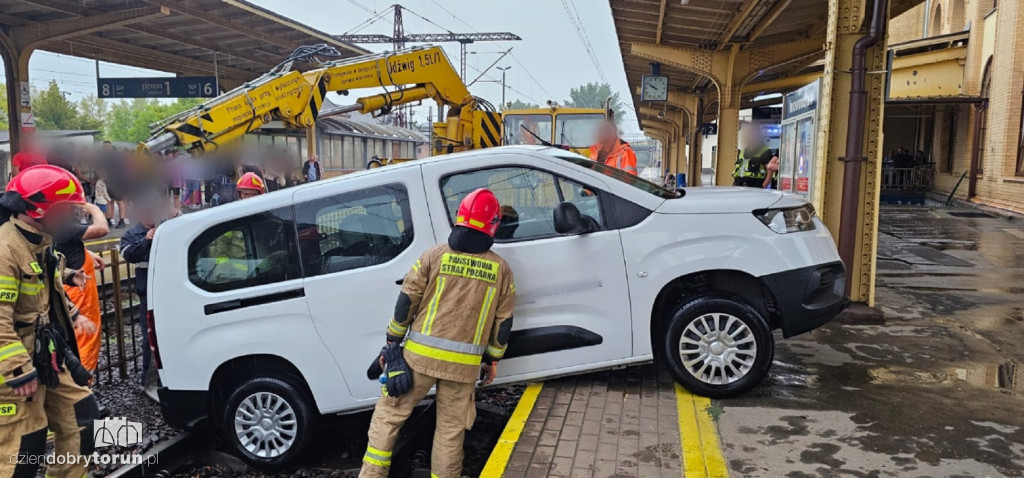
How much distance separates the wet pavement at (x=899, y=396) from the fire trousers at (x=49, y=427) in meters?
3.52

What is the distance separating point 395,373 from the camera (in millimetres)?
3910

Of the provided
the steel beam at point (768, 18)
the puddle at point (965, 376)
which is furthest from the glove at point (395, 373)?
the steel beam at point (768, 18)

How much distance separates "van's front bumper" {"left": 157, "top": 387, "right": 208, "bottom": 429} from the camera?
15.8 feet

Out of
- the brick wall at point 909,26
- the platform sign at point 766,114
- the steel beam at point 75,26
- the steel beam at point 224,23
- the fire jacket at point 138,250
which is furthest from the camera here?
the brick wall at point 909,26

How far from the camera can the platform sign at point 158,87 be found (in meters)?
18.0

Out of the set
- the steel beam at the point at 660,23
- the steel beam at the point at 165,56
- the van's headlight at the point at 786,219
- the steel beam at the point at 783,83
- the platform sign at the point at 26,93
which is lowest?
the van's headlight at the point at 786,219

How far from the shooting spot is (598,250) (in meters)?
4.68

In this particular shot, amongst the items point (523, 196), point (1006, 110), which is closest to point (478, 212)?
point (523, 196)

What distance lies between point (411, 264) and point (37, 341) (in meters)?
2.03

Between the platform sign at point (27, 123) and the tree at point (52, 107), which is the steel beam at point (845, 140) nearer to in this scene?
the platform sign at point (27, 123)

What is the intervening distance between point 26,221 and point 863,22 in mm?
7230

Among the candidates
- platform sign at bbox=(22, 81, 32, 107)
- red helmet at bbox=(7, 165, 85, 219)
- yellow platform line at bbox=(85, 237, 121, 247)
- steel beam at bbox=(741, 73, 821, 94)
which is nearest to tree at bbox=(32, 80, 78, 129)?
platform sign at bbox=(22, 81, 32, 107)

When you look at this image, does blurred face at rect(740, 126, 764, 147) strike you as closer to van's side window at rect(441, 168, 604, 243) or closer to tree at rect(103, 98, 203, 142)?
van's side window at rect(441, 168, 604, 243)

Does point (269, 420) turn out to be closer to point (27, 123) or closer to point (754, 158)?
point (754, 158)
